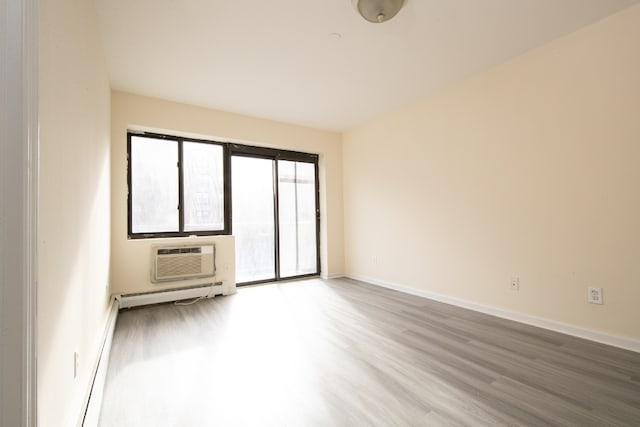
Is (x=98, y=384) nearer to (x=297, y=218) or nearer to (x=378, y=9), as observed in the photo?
(x=378, y=9)

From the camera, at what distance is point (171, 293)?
3402 millimetres

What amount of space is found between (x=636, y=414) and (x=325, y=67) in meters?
3.15

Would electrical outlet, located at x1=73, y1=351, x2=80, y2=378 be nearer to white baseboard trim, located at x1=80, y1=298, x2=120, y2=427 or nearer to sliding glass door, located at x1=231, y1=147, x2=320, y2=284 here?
white baseboard trim, located at x1=80, y1=298, x2=120, y2=427

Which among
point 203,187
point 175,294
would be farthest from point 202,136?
point 175,294

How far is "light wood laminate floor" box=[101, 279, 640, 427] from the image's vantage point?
1435mm

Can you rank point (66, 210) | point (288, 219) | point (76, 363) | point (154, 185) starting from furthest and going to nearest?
point (288, 219)
point (154, 185)
point (76, 363)
point (66, 210)

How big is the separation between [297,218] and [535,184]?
312cm

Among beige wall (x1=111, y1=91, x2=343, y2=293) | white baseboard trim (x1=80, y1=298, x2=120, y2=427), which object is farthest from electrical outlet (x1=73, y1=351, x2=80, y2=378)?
beige wall (x1=111, y1=91, x2=343, y2=293)

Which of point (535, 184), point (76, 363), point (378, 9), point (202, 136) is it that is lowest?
point (76, 363)

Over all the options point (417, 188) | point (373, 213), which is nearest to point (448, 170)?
point (417, 188)

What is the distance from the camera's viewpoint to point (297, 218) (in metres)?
4.65

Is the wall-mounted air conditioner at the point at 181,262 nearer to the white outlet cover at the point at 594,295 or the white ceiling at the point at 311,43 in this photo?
the white ceiling at the point at 311,43

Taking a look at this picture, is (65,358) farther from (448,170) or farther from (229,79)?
(448,170)

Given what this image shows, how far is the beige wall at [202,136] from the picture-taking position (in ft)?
10.5
